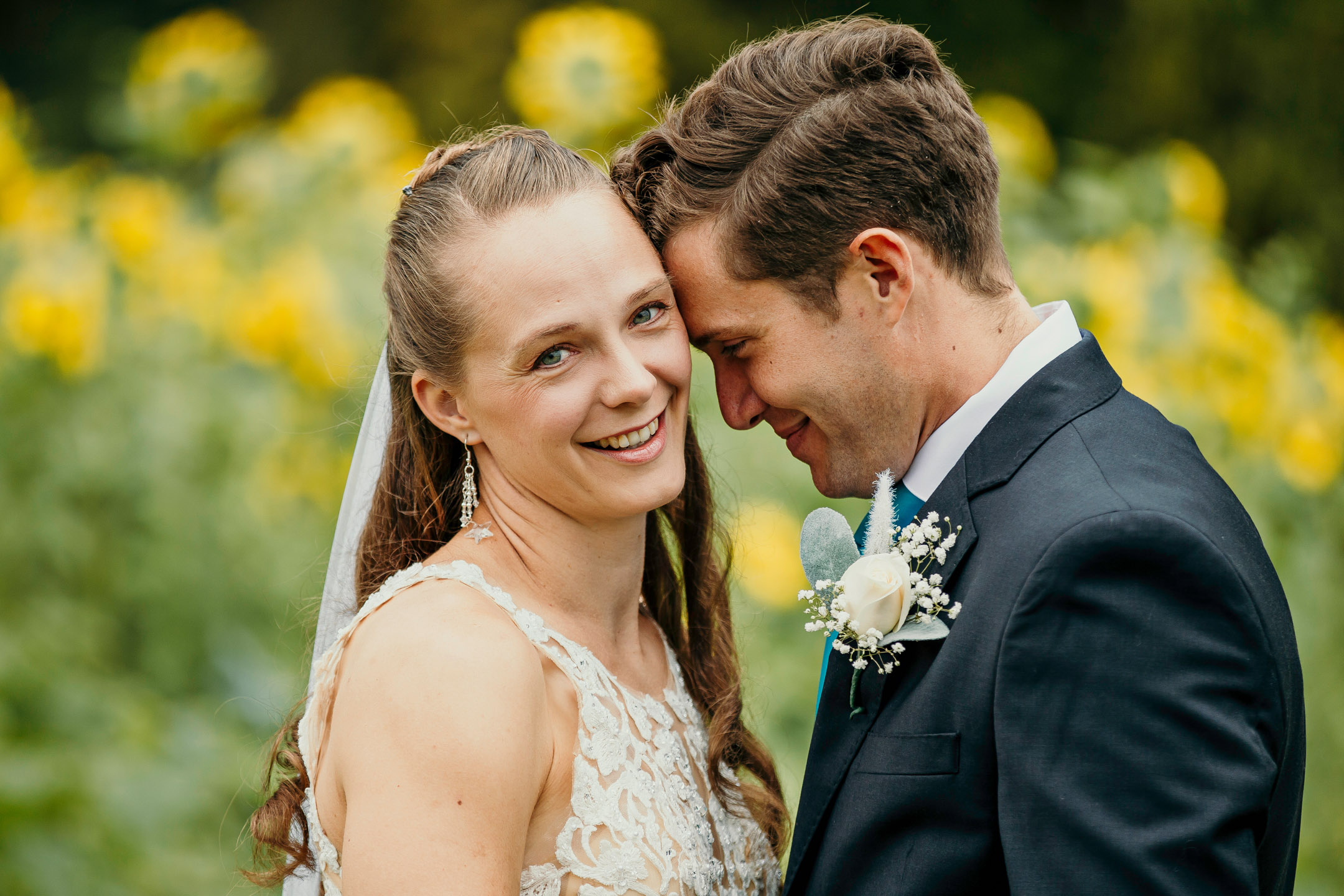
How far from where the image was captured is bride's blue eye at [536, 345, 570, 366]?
2.11 m

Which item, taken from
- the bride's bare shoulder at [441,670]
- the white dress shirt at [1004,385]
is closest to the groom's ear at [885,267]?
the white dress shirt at [1004,385]

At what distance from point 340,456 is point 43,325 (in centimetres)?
126

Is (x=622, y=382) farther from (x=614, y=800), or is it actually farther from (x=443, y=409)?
(x=614, y=800)

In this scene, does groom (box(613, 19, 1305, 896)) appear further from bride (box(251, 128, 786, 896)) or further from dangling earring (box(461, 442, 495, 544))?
→ dangling earring (box(461, 442, 495, 544))

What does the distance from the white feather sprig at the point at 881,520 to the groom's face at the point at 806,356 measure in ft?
0.45

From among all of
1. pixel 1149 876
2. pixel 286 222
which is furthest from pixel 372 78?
pixel 1149 876

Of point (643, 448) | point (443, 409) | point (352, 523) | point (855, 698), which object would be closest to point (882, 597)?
point (855, 698)

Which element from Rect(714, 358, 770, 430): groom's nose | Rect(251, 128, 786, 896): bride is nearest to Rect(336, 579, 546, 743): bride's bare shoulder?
Rect(251, 128, 786, 896): bride

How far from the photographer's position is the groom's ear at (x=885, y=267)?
2129mm

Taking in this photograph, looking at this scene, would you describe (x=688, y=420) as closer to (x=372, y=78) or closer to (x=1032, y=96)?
(x=1032, y=96)

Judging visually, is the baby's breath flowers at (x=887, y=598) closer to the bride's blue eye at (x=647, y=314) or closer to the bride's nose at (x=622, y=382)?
the bride's nose at (x=622, y=382)

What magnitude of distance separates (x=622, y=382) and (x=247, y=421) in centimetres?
246

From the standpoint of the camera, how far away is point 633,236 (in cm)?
219

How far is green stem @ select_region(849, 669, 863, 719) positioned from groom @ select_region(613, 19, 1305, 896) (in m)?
0.02
